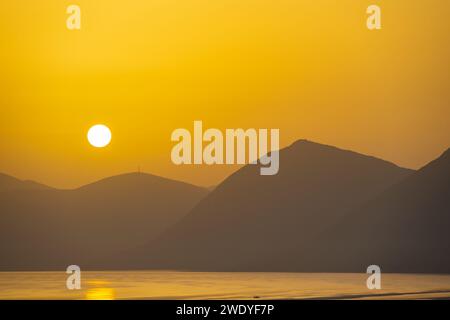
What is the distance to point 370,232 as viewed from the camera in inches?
6919

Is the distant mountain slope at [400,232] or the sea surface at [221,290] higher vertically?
the distant mountain slope at [400,232]

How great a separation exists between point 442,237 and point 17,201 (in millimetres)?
91470

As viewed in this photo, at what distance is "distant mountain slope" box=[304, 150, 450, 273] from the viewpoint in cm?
13938

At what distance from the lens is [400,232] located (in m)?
164

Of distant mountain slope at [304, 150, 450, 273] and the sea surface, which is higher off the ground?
distant mountain slope at [304, 150, 450, 273]

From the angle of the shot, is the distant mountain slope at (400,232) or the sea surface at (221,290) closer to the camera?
the sea surface at (221,290)

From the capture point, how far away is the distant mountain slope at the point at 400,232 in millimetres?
139375

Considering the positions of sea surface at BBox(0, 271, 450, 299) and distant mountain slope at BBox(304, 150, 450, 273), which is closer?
sea surface at BBox(0, 271, 450, 299)

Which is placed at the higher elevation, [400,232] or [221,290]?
[400,232]

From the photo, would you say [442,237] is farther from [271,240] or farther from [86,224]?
[86,224]

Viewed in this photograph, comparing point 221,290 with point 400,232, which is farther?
point 400,232
